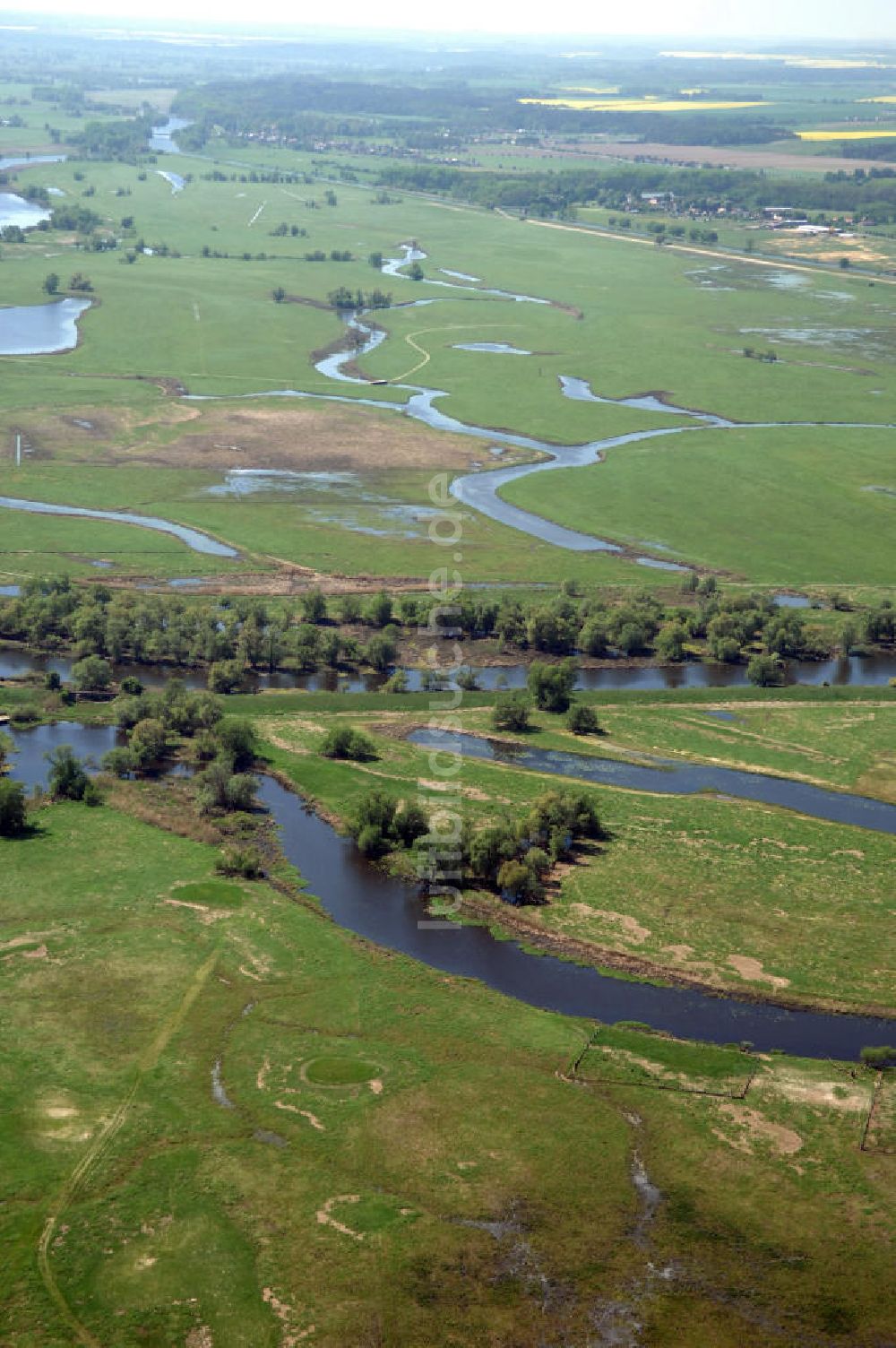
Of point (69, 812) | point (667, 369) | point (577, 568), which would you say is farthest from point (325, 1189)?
point (667, 369)

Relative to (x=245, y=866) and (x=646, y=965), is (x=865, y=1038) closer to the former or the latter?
(x=646, y=965)

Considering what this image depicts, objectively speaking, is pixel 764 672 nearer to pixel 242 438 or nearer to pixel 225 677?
pixel 225 677

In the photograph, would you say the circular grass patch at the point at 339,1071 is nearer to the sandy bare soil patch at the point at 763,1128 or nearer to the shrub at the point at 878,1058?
the sandy bare soil patch at the point at 763,1128

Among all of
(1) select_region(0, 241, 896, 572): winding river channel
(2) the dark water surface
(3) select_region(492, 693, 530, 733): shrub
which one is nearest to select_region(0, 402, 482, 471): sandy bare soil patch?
(1) select_region(0, 241, 896, 572): winding river channel

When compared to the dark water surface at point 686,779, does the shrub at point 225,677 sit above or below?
above

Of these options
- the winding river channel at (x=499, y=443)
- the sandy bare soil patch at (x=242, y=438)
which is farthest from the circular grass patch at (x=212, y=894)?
the sandy bare soil patch at (x=242, y=438)
